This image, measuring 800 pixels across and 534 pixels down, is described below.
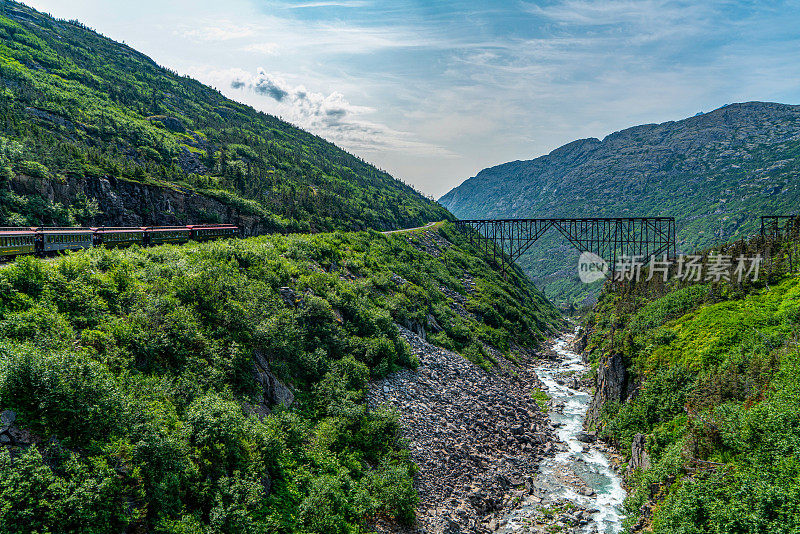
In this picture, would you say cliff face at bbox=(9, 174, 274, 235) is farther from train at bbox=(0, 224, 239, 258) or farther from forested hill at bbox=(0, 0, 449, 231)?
train at bbox=(0, 224, 239, 258)

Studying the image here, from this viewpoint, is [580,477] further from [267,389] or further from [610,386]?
[267,389]

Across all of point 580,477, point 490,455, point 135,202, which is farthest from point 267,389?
Answer: point 135,202

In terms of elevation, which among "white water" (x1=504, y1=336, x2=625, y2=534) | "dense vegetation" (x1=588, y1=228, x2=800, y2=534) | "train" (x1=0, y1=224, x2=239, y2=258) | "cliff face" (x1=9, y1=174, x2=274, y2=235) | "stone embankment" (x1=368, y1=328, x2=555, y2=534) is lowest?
"white water" (x1=504, y1=336, x2=625, y2=534)

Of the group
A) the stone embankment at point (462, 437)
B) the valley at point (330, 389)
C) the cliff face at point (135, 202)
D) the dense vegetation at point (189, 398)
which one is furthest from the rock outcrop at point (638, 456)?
the cliff face at point (135, 202)

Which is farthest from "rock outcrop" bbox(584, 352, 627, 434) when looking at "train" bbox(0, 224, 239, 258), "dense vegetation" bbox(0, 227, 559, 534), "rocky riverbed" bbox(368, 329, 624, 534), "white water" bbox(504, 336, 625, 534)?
"train" bbox(0, 224, 239, 258)

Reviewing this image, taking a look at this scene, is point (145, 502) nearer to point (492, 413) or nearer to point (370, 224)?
point (492, 413)
